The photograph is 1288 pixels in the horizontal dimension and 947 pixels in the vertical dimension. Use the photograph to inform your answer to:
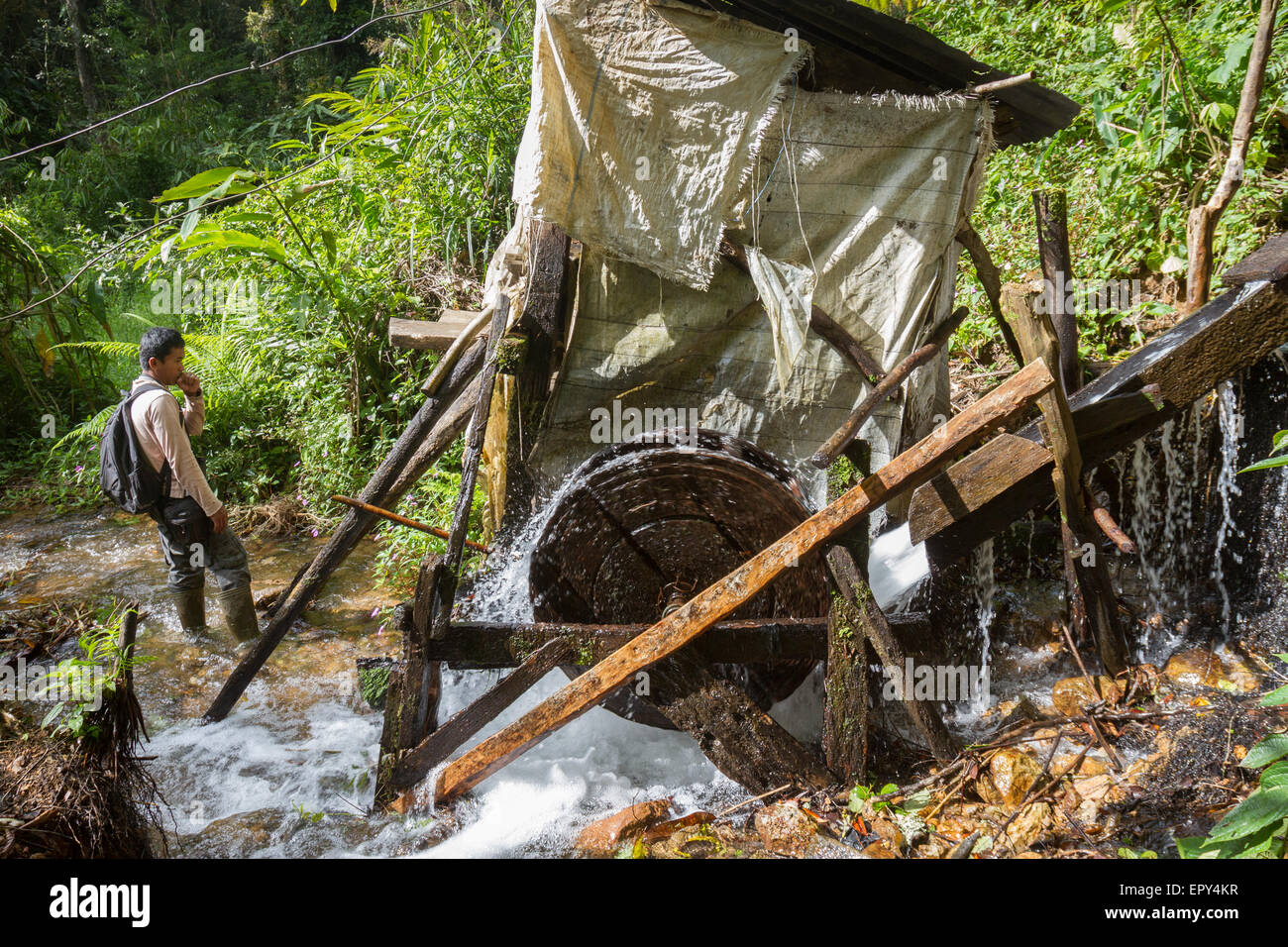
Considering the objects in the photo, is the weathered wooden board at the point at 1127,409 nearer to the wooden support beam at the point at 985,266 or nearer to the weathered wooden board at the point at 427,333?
the wooden support beam at the point at 985,266

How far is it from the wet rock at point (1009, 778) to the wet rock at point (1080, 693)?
0.71m

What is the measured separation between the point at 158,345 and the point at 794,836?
16.4ft

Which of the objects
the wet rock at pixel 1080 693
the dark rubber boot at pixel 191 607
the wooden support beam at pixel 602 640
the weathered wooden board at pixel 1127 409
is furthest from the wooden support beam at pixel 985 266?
the dark rubber boot at pixel 191 607

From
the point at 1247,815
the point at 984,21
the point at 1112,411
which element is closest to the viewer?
the point at 1247,815

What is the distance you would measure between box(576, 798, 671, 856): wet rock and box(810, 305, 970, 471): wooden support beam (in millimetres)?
1921

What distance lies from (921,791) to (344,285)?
22.5ft

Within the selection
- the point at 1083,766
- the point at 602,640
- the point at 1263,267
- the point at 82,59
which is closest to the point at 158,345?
the point at 602,640

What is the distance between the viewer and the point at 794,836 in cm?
386

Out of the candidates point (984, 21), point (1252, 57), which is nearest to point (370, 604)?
point (1252, 57)

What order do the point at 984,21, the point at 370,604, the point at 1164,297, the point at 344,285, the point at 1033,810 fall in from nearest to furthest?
the point at 1033,810, the point at 1164,297, the point at 370,604, the point at 344,285, the point at 984,21

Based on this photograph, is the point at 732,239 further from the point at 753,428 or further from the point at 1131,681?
the point at 1131,681

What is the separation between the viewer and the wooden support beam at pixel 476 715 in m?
4.02

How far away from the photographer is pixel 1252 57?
4.98 m

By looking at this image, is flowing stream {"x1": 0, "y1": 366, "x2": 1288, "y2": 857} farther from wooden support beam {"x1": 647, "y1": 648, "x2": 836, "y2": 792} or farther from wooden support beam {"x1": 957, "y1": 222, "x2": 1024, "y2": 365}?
wooden support beam {"x1": 957, "y1": 222, "x2": 1024, "y2": 365}
